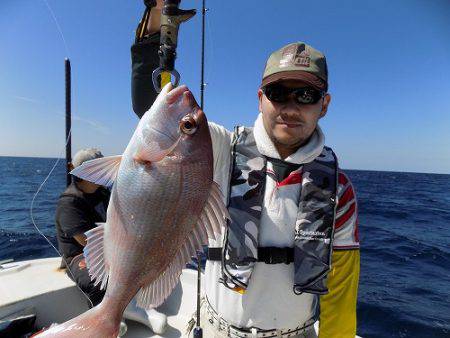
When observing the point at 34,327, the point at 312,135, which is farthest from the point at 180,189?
the point at 34,327

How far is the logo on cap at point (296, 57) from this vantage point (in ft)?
6.36

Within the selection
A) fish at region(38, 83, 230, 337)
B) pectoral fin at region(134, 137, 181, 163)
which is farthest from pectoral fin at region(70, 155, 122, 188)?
pectoral fin at region(134, 137, 181, 163)

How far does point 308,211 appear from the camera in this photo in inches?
79.7

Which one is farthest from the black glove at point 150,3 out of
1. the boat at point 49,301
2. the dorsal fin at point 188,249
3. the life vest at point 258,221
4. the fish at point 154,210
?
the boat at point 49,301

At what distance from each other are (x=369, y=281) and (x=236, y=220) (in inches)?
320

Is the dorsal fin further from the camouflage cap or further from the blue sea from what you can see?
the blue sea

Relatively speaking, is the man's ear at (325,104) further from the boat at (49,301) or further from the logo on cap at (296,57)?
the boat at (49,301)

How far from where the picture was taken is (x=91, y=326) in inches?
55.9

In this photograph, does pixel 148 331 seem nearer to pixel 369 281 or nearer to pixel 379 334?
pixel 379 334

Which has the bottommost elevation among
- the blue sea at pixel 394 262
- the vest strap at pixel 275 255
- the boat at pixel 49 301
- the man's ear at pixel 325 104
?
the blue sea at pixel 394 262

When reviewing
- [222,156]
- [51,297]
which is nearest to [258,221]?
[222,156]

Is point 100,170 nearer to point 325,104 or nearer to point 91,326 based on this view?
point 91,326

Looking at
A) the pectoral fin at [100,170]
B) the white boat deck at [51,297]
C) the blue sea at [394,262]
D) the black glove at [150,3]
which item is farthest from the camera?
the blue sea at [394,262]

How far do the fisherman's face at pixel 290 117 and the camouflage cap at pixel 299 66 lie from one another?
0.17 ft
